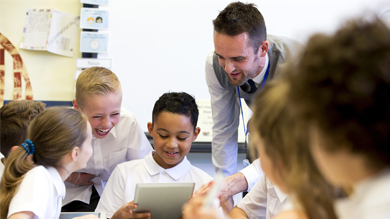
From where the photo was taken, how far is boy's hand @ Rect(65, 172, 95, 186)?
70.8 inches

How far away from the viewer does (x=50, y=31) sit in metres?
2.45

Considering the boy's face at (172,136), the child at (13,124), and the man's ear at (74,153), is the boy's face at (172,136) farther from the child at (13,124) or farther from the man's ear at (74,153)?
the child at (13,124)

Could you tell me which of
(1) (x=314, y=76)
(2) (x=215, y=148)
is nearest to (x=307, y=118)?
(1) (x=314, y=76)

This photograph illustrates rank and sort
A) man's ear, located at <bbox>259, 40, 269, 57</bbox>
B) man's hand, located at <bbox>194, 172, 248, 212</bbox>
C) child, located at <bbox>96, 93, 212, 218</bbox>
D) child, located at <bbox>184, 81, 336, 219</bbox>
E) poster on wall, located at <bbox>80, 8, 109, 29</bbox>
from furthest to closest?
poster on wall, located at <bbox>80, 8, 109, 29</bbox>
man's ear, located at <bbox>259, 40, 269, 57</bbox>
child, located at <bbox>96, 93, 212, 218</bbox>
man's hand, located at <bbox>194, 172, 248, 212</bbox>
child, located at <bbox>184, 81, 336, 219</bbox>

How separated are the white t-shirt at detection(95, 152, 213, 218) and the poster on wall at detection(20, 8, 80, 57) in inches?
46.4

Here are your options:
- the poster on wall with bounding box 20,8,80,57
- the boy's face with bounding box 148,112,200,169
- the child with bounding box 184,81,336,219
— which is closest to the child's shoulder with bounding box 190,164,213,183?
the boy's face with bounding box 148,112,200,169

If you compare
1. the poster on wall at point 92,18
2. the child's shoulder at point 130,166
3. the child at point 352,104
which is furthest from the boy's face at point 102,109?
the child at point 352,104

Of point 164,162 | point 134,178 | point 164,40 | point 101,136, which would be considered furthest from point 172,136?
point 164,40

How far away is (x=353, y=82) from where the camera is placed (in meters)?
0.36

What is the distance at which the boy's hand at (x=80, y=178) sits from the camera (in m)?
1.80

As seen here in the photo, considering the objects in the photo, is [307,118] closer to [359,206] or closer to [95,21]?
[359,206]

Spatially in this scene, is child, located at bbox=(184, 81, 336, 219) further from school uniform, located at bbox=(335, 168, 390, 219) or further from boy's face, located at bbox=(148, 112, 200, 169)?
boy's face, located at bbox=(148, 112, 200, 169)

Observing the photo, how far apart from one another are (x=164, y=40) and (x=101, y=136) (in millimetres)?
1037

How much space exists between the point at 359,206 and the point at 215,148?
1683 mm
